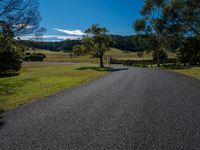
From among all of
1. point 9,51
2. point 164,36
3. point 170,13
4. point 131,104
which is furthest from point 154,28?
point 131,104

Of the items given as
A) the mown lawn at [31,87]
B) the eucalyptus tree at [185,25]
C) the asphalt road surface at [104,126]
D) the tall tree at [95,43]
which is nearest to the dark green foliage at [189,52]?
the eucalyptus tree at [185,25]

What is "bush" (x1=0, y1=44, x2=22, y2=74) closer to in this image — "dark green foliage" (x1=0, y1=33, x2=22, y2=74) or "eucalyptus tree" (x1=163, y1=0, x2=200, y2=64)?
"dark green foliage" (x1=0, y1=33, x2=22, y2=74)

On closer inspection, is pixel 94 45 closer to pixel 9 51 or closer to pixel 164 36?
pixel 164 36

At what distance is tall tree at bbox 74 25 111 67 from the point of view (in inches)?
2398

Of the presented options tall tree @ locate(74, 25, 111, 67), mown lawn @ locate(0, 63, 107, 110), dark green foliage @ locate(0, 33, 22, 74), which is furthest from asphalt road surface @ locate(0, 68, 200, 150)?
tall tree @ locate(74, 25, 111, 67)

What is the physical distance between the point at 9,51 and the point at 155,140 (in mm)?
38890

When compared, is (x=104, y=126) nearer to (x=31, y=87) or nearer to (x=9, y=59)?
(x=31, y=87)

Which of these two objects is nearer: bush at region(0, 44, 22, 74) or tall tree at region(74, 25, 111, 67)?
bush at region(0, 44, 22, 74)

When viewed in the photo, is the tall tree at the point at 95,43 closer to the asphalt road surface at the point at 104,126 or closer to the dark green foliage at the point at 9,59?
the dark green foliage at the point at 9,59

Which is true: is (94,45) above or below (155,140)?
above

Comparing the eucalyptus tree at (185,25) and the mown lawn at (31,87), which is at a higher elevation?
the eucalyptus tree at (185,25)

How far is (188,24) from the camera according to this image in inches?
1969

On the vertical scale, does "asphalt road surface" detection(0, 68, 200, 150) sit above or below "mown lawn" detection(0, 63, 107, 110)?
above

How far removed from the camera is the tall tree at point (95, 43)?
6091 centimetres
